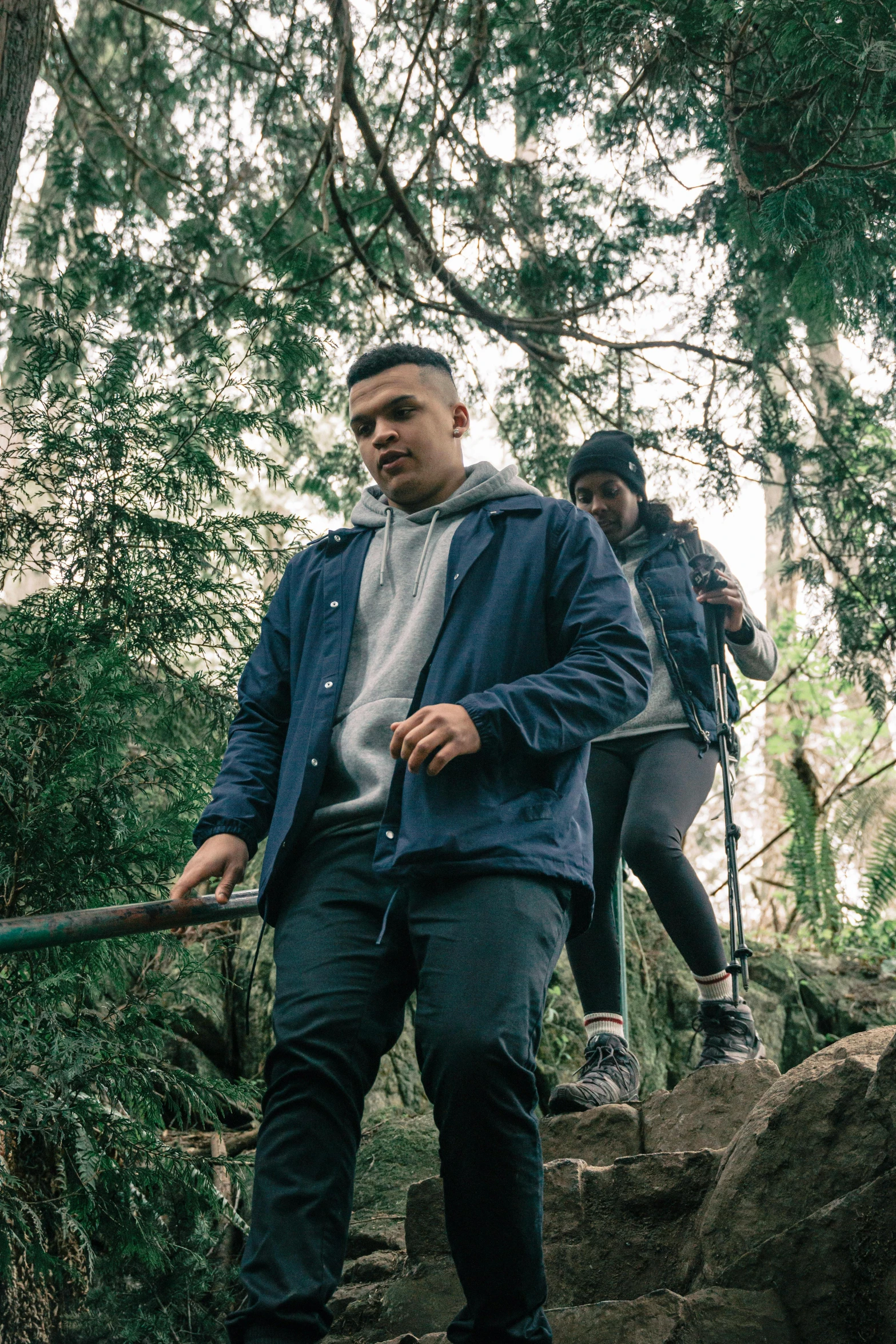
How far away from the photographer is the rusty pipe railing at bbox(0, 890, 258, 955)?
2.37m

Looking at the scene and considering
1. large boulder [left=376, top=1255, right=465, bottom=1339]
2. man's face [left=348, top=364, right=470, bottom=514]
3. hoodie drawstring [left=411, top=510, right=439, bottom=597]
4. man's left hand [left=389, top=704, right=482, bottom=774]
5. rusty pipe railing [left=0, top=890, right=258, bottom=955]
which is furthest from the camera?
large boulder [left=376, top=1255, right=465, bottom=1339]

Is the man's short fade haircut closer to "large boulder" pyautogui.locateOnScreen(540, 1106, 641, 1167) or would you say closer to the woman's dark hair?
the woman's dark hair

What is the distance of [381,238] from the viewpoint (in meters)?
6.78

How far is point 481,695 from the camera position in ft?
7.45

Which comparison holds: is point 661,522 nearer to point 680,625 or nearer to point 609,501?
point 609,501

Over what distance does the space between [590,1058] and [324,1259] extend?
2.07 m

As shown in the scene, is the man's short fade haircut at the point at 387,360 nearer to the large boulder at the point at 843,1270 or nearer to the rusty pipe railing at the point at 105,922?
the rusty pipe railing at the point at 105,922

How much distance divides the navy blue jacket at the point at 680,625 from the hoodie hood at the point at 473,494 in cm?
145

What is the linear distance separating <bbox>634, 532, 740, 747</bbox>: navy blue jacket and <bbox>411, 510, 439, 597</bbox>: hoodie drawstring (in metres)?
1.59

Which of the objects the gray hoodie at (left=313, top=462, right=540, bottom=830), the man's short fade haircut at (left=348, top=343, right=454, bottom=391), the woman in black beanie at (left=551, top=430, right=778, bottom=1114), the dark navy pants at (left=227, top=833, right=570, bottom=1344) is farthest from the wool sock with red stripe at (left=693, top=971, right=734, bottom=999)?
the man's short fade haircut at (left=348, top=343, right=454, bottom=391)

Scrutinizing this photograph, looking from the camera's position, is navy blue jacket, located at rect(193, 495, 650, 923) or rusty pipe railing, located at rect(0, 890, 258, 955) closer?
navy blue jacket, located at rect(193, 495, 650, 923)

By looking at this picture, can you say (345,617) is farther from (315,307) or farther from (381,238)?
(381,238)

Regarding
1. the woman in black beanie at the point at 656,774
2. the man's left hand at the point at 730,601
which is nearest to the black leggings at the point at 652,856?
the woman in black beanie at the point at 656,774

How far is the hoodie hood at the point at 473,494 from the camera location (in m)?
2.85
